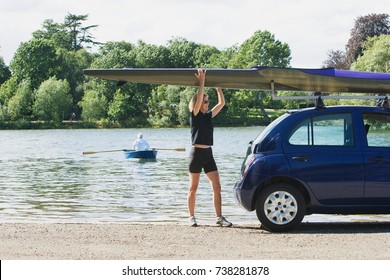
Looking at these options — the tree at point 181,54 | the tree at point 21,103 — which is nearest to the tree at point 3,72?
the tree at point 21,103

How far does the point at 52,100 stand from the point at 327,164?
346ft

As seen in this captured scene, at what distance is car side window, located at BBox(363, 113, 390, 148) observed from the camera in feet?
38.9

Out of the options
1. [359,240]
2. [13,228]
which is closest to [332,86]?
[359,240]

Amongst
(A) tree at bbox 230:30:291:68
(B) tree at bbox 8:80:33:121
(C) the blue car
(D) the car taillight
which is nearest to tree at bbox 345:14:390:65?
(A) tree at bbox 230:30:291:68

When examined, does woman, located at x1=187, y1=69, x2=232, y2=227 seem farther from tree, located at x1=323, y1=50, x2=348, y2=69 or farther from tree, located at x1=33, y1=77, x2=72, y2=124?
tree, located at x1=33, y1=77, x2=72, y2=124

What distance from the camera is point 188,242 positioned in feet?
35.2

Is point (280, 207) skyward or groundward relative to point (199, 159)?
groundward

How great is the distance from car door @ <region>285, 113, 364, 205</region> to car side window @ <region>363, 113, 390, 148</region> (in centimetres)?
25

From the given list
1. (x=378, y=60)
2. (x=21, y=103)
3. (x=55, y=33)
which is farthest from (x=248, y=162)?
(x=55, y=33)

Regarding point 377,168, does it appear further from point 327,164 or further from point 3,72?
point 3,72

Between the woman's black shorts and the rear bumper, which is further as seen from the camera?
the woman's black shorts

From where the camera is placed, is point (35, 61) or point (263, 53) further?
point (35, 61)

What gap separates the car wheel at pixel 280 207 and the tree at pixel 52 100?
10480cm

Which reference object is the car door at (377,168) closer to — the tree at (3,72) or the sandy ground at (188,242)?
the sandy ground at (188,242)
